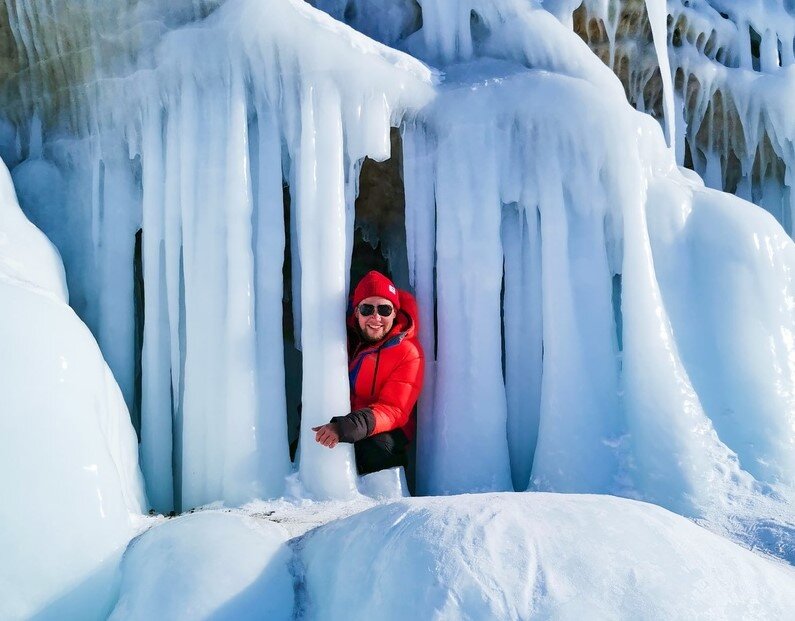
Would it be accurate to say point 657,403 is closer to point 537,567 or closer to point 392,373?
point 392,373

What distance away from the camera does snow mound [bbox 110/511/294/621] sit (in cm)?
212

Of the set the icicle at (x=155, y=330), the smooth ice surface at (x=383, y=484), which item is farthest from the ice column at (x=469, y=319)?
the icicle at (x=155, y=330)

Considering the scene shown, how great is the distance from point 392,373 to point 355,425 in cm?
45

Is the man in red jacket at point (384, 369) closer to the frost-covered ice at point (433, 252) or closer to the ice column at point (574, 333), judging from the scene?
the frost-covered ice at point (433, 252)

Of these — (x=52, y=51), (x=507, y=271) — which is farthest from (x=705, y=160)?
(x=52, y=51)

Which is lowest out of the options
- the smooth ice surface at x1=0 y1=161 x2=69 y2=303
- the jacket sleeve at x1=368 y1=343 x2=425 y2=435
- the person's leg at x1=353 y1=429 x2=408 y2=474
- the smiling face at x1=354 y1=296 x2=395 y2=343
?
the person's leg at x1=353 y1=429 x2=408 y2=474

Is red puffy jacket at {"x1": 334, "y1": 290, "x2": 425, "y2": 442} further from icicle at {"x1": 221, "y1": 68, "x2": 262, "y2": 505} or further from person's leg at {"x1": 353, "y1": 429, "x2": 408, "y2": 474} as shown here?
icicle at {"x1": 221, "y1": 68, "x2": 262, "y2": 505}

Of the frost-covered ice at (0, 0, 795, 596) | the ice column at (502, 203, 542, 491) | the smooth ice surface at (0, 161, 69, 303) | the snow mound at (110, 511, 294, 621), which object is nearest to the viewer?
the snow mound at (110, 511, 294, 621)

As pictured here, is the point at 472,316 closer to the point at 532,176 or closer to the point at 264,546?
the point at 532,176

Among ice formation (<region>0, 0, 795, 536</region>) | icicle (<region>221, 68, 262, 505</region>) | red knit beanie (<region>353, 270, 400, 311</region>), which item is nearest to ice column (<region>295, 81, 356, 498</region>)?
ice formation (<region>0, 0, 795, 536</region>)

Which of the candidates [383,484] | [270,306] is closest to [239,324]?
[270,306]

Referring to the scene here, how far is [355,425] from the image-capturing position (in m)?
3.40

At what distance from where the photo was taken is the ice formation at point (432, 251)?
140 inches

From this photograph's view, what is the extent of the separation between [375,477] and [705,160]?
Answer: 13.8ft
